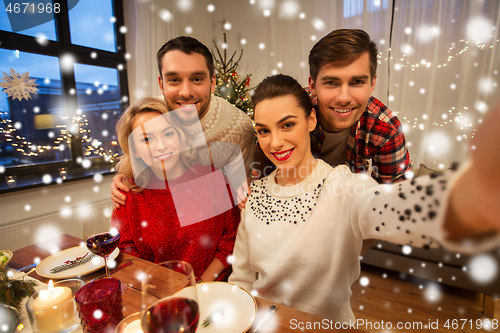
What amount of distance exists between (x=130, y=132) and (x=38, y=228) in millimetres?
2078

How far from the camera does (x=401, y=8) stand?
10.0ft

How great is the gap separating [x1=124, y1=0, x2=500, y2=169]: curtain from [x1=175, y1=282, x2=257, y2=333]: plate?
126 inches

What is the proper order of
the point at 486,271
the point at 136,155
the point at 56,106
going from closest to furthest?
the point at 136,155 < the point at 486,271 < the point at 56,106

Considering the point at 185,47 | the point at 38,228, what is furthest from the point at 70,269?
the point at 38,228

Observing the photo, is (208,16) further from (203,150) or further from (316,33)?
(203,150)

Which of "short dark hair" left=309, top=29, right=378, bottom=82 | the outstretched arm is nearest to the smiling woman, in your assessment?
"short dark hair" left=309, top=29, right=378, bottom=82

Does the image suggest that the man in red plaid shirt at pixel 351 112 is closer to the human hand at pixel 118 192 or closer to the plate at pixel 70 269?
the human hand at pixel 118 192

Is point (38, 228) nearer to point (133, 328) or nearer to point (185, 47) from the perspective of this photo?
point (185, 47)

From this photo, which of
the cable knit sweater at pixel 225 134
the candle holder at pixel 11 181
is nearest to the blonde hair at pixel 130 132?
the cable knit sweater at pixel 225 134

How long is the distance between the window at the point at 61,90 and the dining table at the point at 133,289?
1.85m

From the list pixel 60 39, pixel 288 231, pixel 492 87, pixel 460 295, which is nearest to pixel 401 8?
pixel 492 87

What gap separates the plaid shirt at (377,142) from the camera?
144cm

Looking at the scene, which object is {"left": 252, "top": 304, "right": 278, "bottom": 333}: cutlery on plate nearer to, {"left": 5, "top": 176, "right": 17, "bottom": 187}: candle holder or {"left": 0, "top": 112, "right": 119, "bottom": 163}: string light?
{"left": 0, "top": 112, "right": 119, "bottom": 163}: string light

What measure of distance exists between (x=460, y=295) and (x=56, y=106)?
4.46 metres
